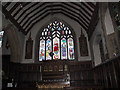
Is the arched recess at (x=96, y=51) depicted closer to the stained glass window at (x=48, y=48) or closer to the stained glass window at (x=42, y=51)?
the stained glass window at (x=48, y=48)

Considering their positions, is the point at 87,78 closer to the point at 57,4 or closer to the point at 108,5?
the point at 108,5

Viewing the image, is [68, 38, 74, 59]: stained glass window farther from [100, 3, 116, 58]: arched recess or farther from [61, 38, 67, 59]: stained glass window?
[100, 3, 116, 58]: arched recess

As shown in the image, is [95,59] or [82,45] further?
[82,45]

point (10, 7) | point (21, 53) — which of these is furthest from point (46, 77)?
point (10, 7)

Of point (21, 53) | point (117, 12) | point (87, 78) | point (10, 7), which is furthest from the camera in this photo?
point (21, 53)

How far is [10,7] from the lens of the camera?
25.2 ft

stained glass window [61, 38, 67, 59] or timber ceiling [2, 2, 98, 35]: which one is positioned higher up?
timber ceiling [2, 2, 98, 35]

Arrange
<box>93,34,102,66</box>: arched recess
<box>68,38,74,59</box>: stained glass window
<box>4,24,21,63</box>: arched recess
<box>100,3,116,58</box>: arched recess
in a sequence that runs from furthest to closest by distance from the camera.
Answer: <box>68,38,74,59</box>: stained glass window → <box>4,24,21,63</box>: arched recess → <box>93,34,102,66</box>: arched recess → <box>100,3,116,58</box>: arched recess

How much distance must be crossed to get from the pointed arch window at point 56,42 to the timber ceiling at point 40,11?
133cm

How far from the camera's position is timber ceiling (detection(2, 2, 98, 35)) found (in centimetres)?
766

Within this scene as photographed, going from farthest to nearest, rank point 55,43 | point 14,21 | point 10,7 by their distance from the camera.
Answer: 1. point 55,43
2. point 14,21
3. point 10,7

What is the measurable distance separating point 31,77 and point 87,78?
4.65 m

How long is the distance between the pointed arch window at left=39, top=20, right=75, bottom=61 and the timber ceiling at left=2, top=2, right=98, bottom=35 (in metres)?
1.33

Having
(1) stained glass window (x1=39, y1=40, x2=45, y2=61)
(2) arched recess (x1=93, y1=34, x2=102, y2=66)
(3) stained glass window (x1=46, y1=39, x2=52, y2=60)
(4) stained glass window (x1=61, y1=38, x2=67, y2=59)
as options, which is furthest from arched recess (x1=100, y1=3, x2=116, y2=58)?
(1) stained glass window (x1=39, y1=40, x2=45, y2=61)
